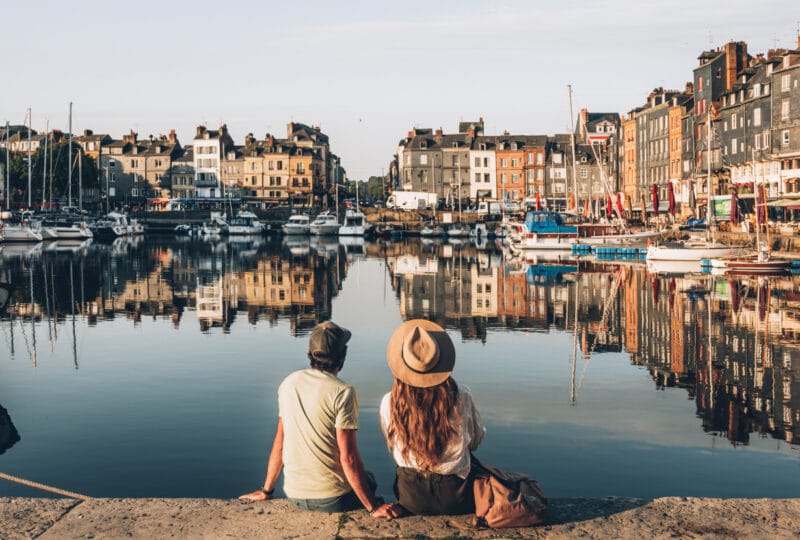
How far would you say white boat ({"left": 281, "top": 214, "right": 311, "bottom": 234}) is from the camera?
121m

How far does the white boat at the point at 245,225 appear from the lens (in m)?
120

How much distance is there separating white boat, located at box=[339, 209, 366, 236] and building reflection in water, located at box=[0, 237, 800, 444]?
54.7 meters

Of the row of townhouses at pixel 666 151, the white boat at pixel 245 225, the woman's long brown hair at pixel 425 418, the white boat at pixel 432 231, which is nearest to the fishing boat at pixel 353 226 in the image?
the white boat at pixel 432 231

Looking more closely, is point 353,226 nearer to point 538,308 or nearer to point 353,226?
point 353,226

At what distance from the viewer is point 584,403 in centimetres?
1585

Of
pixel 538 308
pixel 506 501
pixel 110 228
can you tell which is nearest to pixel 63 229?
pixel 110 228

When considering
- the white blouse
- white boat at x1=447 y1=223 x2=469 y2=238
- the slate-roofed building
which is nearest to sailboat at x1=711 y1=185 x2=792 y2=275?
the white blouse

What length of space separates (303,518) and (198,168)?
494 ft

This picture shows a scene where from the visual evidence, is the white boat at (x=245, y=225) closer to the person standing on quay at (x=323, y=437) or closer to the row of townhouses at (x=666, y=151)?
the row of townhouses at (x=666, y=151)

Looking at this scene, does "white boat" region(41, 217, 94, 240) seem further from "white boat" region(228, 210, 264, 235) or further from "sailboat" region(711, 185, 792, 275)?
"sailboat" region(711, 185, 792, 275)

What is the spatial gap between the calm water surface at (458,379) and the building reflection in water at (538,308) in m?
0.11

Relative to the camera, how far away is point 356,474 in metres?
7.46

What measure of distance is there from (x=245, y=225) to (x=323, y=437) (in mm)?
116928

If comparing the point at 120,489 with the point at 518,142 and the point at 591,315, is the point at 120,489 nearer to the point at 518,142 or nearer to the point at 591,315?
the point at 591,315
